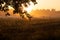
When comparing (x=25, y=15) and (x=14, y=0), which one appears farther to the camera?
(x=25, y=15)

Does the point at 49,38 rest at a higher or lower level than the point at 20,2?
lower

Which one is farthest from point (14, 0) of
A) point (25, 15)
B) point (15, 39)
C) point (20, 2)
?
point (15, 39)

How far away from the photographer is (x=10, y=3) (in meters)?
20.9

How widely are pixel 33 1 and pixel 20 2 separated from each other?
106cm

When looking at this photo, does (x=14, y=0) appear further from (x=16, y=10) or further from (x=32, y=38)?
(x=32, y=38)

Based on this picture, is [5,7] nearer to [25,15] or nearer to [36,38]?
[25,15]

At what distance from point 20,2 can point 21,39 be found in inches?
147

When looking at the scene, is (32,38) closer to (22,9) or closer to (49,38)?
(49,38)

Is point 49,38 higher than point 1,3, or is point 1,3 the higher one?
point 1,3

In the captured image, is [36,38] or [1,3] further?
[36,38]

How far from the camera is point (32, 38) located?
890 inches

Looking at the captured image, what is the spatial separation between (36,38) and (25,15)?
7.61 feet

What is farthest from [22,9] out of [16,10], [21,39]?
[21,39]

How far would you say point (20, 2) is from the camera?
20641 mm
